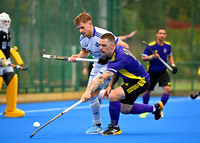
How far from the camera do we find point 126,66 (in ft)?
22.8

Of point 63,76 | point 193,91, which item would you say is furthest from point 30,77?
point 193,91

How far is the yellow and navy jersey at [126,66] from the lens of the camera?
6802 mm

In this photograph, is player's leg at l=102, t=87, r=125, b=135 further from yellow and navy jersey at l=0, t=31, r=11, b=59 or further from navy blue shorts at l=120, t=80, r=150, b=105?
yellow and navy jersey at l=0, t=31, r=11, b=59

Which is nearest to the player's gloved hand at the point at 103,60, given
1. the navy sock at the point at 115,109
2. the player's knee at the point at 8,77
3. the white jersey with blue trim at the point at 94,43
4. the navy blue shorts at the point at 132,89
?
the white jersey with blue trim at the point at 94,43

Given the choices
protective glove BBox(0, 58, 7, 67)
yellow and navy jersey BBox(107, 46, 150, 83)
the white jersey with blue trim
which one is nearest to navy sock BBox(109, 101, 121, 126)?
yellow and navy jersey BBox(107, 46, 150, 83)

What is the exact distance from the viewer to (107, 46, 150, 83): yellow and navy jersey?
22.3 feet

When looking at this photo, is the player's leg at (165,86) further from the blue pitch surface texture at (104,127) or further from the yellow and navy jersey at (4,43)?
the yellow and navy jersey at (4,43)

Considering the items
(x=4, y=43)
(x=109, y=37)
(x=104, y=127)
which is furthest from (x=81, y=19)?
(x=4, y=43)

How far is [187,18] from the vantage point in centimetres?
1778

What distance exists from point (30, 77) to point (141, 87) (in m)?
7.42

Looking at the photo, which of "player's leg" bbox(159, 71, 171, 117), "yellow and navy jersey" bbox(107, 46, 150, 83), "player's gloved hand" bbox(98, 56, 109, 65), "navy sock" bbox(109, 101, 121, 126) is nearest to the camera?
"yellow and navy jersey" bbox(107, 46, 150, 83)

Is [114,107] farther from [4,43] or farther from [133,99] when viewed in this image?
[4,43]

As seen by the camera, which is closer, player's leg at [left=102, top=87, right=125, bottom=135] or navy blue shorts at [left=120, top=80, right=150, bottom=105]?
player's leg at [left=102, top=87, right=125, bottom=135]

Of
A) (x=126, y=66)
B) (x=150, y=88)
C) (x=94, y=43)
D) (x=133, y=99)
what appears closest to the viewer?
(x=126, y=66)
